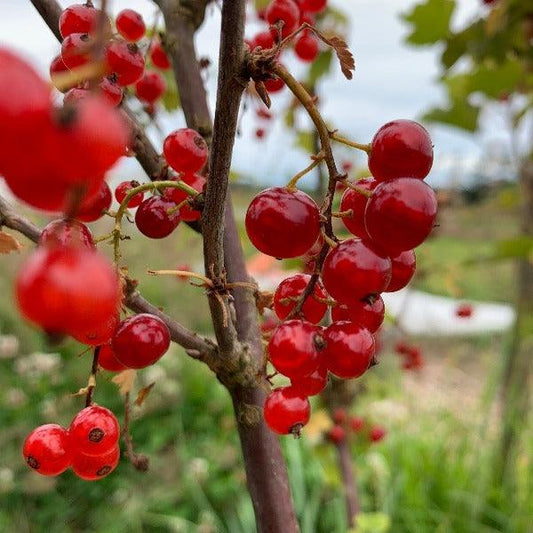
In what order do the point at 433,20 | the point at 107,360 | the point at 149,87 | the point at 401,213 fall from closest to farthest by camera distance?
the point at 401,213
the point at 107,360
the point at 149,87
the point at 433,20

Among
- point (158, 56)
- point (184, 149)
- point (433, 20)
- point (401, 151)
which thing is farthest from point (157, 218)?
point (433, 20)

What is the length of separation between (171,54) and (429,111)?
1.81 m

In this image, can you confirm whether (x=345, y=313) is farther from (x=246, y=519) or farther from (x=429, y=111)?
(x=246, y=519)

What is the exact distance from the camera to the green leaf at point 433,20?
1961 millimetres

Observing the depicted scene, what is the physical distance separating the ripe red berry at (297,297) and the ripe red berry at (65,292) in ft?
1.14

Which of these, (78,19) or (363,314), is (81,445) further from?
(78,19)

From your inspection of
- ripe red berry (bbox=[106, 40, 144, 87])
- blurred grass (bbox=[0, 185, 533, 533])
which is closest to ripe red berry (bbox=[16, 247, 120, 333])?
ripe red berry (bbox=[106, 40, 144, 87])

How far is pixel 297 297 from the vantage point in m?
0.67

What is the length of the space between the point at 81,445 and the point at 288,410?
0.22 metres

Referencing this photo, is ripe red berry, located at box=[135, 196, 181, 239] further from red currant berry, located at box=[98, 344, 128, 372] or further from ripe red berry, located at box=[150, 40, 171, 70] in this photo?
ripe red berry, located at box=[150, 40, 171, 70]

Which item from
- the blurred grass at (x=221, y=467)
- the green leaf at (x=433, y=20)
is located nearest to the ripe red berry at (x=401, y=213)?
the blurred grass at (x=221, y=467)

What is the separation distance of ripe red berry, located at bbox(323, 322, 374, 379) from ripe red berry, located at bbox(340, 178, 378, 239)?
0.29 ft

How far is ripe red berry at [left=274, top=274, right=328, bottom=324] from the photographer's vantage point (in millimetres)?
661

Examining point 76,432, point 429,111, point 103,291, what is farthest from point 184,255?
point 103,291
